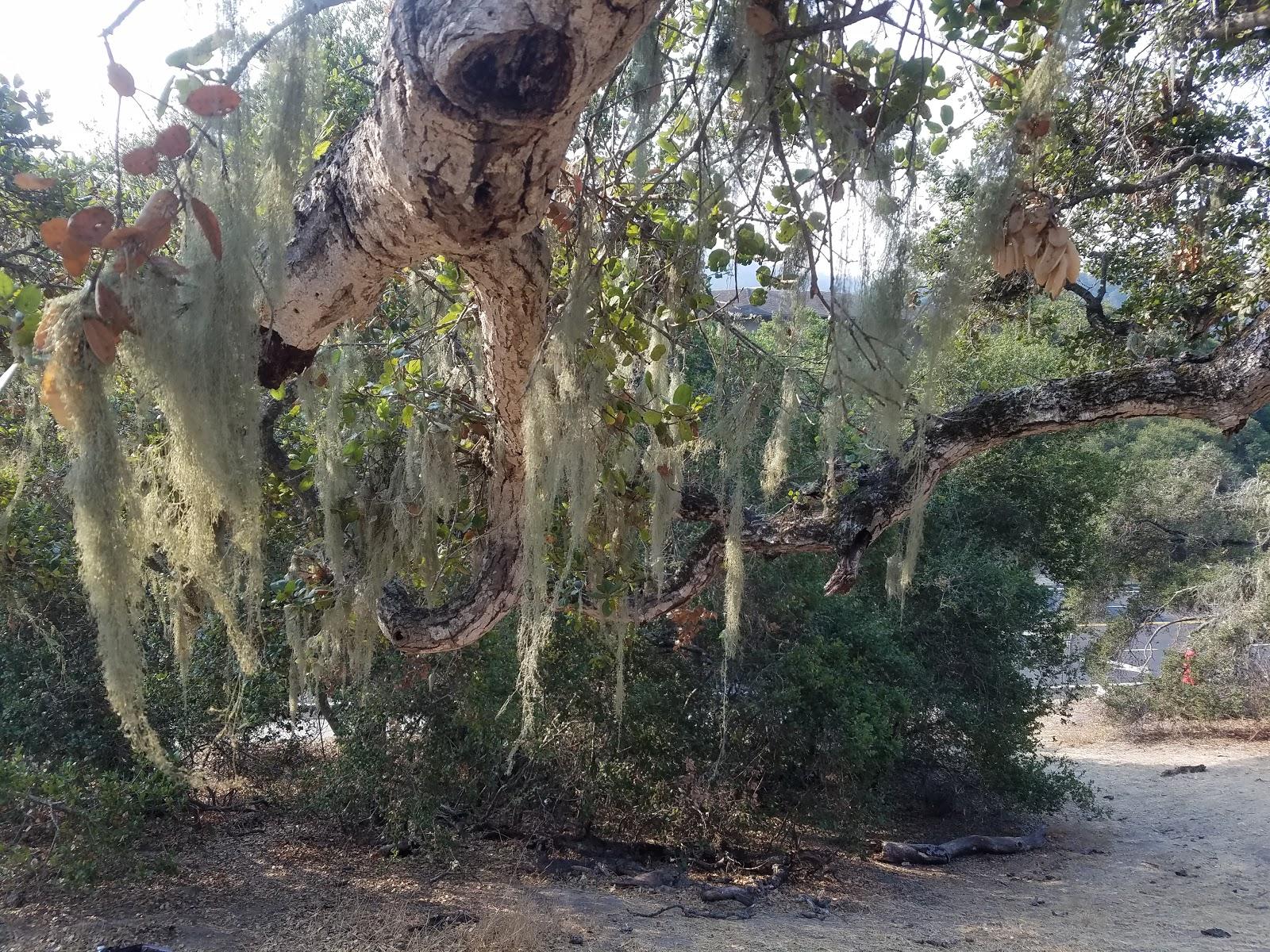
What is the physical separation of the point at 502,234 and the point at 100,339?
1.89 ft

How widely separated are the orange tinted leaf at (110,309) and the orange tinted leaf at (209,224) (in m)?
0.14

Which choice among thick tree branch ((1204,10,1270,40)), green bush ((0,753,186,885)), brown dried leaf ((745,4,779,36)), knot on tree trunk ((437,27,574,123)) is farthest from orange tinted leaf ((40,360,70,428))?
thick tree branch ((1204,10,1270,40))

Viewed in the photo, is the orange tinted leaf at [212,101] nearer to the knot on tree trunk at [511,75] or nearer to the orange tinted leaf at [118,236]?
the orange tinted leaf at [118,236]

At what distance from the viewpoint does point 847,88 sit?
1684 mm

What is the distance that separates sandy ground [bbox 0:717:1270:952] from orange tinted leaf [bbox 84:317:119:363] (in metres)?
3.40

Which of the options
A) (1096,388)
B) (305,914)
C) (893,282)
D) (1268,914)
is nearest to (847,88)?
(893,282)

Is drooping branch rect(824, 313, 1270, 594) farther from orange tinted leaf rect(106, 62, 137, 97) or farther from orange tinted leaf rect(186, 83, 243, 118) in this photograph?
orange tinted leaf rect(106, 62, 137, 97)

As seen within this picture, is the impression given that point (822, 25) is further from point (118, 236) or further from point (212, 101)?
point (118, 236)

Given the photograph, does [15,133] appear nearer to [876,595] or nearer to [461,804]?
[461,804]

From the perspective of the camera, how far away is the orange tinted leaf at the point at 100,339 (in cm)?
107

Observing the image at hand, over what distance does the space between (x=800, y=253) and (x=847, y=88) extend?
16.8 inches

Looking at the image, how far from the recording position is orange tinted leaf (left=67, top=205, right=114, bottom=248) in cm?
102

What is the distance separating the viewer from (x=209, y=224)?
1115 millimetres

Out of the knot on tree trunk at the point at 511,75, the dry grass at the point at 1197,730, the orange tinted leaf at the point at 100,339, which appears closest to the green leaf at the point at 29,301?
the orange tinted leaf at the point at 100,339
